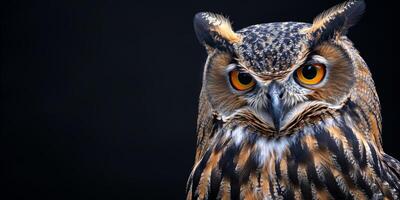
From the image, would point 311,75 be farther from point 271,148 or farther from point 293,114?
point 271,148

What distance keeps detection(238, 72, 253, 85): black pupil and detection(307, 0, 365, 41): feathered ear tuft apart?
17cm

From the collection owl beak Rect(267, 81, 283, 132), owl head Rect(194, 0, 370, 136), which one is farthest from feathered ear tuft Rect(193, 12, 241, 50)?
owl beak Rect(267, 81, 283, 132)

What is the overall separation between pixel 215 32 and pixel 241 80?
0.48 ft

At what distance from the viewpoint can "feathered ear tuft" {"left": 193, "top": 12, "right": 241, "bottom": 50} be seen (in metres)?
1.62

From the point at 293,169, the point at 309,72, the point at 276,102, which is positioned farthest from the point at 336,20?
the point at 293,169

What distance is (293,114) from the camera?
1559mm

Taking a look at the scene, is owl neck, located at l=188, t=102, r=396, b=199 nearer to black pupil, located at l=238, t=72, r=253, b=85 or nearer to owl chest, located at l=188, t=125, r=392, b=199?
owl chest, located at l=188, t=125, r=392, b=199

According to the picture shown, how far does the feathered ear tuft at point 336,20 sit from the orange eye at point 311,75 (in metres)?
0.07

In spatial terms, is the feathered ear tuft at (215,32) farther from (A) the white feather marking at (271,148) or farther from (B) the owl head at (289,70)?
(A) the white feather marking at (271,148)

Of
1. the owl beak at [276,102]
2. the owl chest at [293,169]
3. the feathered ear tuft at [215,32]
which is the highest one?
the feathered ear tuft at [215,32]

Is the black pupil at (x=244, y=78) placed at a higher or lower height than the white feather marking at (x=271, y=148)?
higher

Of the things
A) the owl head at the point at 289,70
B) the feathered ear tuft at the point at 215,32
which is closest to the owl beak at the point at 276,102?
the owl head at the point at 289,70

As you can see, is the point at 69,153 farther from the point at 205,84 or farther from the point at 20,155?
the point at 205,84

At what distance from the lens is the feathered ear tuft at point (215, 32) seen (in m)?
1.62
